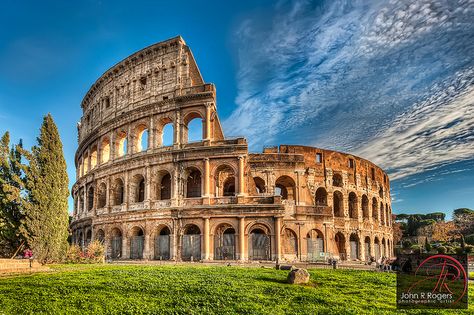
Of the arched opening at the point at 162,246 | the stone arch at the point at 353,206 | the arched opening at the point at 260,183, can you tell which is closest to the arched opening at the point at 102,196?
the arched opening at the point at 162,246

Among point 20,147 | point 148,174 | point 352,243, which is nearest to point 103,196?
point 148,174

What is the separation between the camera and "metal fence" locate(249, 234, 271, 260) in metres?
25.2

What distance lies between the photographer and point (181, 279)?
1396cm

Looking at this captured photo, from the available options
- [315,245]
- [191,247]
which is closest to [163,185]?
[191,247]

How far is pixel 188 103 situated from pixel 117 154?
8.64 meters

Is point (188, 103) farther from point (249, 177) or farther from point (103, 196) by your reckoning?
point (103, 196)

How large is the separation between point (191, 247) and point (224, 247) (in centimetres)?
238

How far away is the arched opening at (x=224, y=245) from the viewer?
25.5 meters

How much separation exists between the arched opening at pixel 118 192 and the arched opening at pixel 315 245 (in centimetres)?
1627

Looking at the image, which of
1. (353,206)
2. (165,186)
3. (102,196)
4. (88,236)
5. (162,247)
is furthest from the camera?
(353,206)

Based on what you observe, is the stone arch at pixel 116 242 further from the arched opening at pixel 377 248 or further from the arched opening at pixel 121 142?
the arched opening at pixel 377 248

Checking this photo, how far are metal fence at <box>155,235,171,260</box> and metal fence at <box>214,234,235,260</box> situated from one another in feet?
11.9

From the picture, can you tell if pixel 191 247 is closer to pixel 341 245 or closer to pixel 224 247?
pixel 224 247

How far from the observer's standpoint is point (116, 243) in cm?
2939
